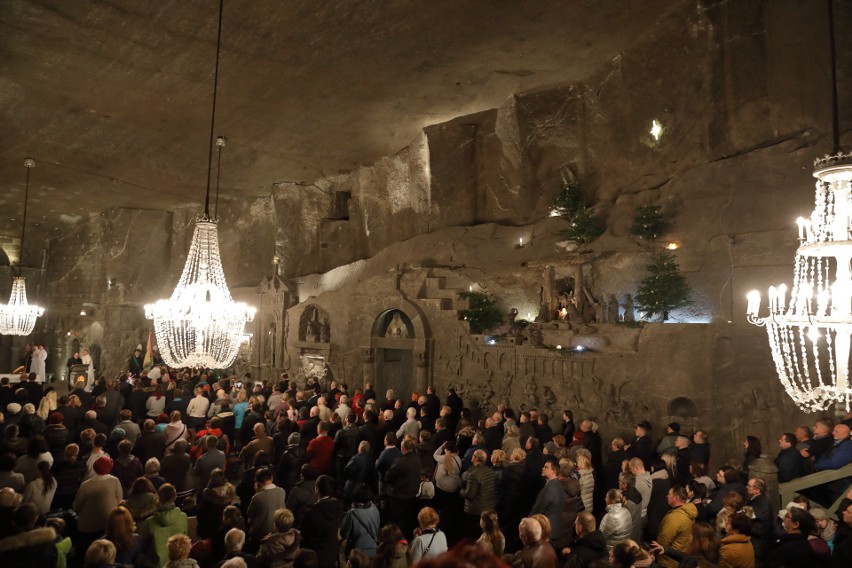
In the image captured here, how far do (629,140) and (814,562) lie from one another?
9345mm

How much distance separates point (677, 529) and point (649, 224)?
698 centimetres

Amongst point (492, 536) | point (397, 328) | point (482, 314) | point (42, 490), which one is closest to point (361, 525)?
point (492, 536)

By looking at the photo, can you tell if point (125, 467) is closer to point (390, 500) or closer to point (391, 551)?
point (390, 500)

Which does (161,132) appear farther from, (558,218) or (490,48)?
(558,218)

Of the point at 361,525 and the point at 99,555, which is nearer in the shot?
the point at 99,555

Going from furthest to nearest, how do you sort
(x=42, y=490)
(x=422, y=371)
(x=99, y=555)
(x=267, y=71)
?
(x=422, y=371), (x=267, y=71), (x=42, y=490), (x=99, y=555)

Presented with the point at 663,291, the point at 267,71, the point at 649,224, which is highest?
the point at 267,71

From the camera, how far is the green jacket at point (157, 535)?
13.1 feet

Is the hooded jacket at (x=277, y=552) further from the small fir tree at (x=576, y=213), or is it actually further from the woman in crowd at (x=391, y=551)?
the small fir tree at (x=576, y=213)

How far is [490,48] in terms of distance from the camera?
33.4 feet

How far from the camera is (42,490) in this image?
4.90 m

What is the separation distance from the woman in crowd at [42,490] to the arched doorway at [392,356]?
27.1ft

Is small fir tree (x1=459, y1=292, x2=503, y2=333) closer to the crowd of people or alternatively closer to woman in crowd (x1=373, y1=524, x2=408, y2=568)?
the crowd of people

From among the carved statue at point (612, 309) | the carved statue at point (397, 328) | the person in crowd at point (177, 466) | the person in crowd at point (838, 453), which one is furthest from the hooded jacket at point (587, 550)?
the carved statue at point (397, 328)
